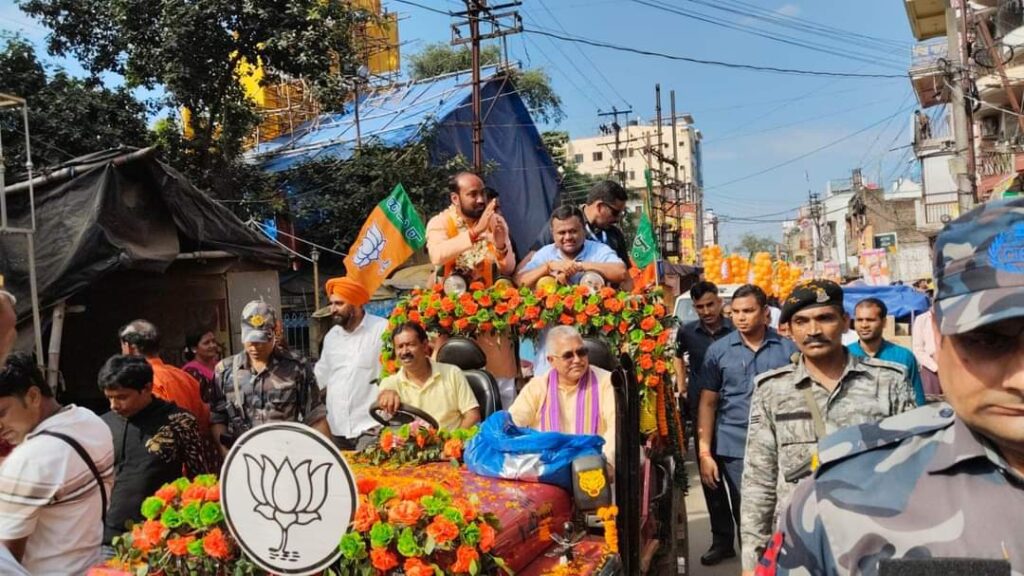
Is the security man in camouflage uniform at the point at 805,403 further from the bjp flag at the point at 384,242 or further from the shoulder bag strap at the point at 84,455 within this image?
the bjp flag at the point at 384,242

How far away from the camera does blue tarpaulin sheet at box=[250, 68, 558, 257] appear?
20188mm

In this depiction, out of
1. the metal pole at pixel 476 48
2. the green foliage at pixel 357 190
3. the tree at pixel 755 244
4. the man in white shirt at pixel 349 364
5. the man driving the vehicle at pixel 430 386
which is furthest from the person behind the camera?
the tree at pixel 755 244

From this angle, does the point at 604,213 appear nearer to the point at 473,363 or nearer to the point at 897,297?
the point at 473,363

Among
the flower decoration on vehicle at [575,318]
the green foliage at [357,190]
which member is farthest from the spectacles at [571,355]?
the green foliage at [357,190]

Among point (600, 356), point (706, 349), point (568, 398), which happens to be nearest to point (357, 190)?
point (706, 349)

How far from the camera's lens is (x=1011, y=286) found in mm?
1143

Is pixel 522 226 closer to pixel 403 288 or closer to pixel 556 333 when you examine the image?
pixel 403 288

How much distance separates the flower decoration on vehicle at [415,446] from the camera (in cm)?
396

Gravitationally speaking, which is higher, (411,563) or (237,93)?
(237,93)

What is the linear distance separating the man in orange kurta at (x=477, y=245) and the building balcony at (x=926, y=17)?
2588cm

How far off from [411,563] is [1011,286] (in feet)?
6.98

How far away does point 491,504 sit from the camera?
10.7 feet

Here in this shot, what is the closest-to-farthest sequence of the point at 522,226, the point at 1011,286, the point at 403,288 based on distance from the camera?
the point at 1011,286, the point at 403,288, the point at 522,226

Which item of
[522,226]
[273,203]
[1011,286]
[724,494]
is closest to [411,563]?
[1011,286]
